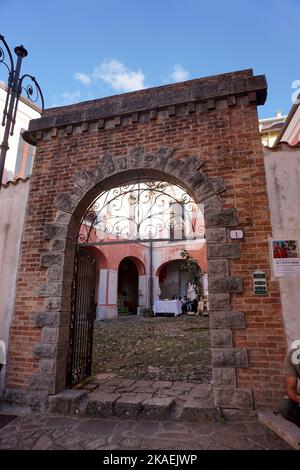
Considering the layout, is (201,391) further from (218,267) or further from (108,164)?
(108,164)

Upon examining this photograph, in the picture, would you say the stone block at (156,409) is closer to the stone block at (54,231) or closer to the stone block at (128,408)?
the stone block at (128,408)

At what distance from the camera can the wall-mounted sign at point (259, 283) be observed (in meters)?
3.70

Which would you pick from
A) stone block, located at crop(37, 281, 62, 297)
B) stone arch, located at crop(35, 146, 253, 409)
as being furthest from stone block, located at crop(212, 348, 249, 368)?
stone block, located at crop(37, 281, 62, 297)

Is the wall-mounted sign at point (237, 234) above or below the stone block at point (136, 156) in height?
below

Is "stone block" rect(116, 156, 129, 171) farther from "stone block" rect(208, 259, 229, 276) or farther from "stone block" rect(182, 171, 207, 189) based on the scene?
"stone block" rect(208, 259, 229, 276)

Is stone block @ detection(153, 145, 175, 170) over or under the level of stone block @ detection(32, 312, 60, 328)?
over

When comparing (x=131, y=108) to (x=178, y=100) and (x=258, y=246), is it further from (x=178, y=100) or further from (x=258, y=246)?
(x=258, y=246)

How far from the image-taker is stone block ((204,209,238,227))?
400 cm

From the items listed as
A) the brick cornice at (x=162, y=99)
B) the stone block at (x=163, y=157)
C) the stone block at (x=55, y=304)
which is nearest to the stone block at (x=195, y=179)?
the stone block at (x=163, y=157)

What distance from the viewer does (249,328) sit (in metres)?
3.63

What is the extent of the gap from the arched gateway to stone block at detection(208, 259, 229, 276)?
0.01 meters

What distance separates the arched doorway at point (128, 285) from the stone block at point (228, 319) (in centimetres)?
1578

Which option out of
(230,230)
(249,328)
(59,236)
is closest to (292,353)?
(249,328)
